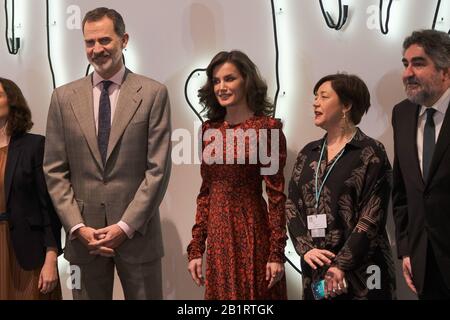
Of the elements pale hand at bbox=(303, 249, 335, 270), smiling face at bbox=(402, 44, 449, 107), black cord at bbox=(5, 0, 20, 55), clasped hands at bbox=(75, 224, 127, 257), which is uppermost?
black cord at bbox=(5, 0, 20, 55)

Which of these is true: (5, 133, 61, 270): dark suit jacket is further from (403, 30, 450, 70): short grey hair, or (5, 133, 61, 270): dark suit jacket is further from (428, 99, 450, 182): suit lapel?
(403, 30, 450, 70): short grey hair

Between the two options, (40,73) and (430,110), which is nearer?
(430,110)

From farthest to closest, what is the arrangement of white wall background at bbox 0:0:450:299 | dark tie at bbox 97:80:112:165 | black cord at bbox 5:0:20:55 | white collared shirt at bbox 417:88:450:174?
1. black cord at bbox 5:0:20:55
2. white wall background at bbox 0:0:450:299
3. dark tie at bbox 97:80:112:165
4. white collared shirt at bbox 417:88:450:174

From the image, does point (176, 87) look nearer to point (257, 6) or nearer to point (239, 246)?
point (257, 6)

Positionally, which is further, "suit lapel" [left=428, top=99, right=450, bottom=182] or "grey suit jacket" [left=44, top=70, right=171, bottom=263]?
"grey suit jacket" [left=44, top=70, right=171, bottom=263]

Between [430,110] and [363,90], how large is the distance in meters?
0.45

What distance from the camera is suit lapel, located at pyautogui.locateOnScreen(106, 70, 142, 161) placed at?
300 cm

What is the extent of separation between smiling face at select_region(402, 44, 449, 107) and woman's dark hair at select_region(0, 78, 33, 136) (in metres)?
1.89

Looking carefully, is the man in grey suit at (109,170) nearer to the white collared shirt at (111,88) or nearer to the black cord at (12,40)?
the white collared shirt at (111,88)

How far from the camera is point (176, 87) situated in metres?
3.85

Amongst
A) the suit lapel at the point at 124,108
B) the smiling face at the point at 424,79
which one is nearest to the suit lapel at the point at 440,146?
the smiling face at the point at 424,79

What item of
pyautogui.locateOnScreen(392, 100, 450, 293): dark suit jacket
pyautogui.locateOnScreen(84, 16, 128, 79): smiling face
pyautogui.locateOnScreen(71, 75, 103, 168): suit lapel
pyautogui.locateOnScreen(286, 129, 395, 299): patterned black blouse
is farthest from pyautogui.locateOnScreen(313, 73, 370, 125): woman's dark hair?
pyautogui.locateOnScreen(71, 75, 103, 168): suit lapel
